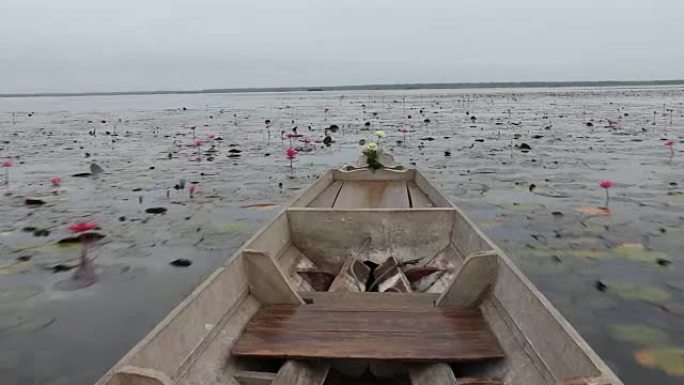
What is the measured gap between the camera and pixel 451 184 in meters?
12.2

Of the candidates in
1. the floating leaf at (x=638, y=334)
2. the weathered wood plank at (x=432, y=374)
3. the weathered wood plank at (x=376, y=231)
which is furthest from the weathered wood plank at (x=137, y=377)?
the floating leaf at (x=638, y=334)

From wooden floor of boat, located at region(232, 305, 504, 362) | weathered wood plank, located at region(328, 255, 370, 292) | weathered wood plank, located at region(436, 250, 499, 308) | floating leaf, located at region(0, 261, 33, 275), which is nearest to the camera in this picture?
wooden floor of boat, located at region(232, 305, 504, 362)

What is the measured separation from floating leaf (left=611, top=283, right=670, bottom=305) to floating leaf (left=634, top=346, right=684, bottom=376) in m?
1.08

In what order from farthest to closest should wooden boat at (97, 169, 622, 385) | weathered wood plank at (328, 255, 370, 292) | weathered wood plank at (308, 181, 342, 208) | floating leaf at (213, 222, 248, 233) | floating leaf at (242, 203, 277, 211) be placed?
floating leaf at (242, 203, 277, 211), floating leaf at (213, 222, 248, 233), weathered wood plank at (308, 181, 342, 208), weathered wood plank at (328, 255, 370, 292), wooden boat at (97, 169, 622, 385)

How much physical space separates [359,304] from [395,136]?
19.1 meters

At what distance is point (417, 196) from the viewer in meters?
8.10

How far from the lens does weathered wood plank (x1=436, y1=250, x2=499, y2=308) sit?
13.0ft

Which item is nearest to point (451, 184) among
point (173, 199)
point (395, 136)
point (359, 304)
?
point (173, 199)

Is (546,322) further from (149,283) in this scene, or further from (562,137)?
(562,137)

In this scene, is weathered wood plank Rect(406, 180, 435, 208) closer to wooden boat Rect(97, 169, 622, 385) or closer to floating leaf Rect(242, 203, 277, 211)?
wooden boat Rect(97, 169, 622, 385)

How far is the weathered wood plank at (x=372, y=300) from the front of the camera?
4.09 m

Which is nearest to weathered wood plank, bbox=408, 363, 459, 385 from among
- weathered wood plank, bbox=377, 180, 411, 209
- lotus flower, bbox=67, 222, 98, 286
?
weathered wood plank, bbox=377, 180, 411, 209

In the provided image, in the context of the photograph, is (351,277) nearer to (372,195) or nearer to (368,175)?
(372,195)

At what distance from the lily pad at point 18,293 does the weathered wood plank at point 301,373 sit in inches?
176
